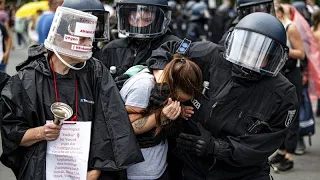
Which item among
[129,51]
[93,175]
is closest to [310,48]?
[129,51]

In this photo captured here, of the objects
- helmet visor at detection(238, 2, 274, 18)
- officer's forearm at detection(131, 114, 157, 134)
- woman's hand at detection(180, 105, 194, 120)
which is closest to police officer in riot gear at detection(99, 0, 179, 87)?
woman's hand at detection(180, 105, 194, 120)

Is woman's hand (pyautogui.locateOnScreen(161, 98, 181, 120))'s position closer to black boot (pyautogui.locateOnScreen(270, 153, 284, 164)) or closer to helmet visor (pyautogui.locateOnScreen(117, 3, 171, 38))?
helmet visor (pyautogui.locateOnScreen(117, 3, 171, 38))

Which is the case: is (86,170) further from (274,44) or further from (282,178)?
(282,178)

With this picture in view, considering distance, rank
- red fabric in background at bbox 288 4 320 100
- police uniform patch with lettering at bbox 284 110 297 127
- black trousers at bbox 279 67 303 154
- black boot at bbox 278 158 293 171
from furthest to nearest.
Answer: red fabric in background at bbox 288 4 320 100 → black boot at bbox 278 158 293 171 → black trousers at bbox 279 67 303 154 → police uniform patch with lettering at bbox 284 110 297 127

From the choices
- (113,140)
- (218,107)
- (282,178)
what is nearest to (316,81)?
(282,178)

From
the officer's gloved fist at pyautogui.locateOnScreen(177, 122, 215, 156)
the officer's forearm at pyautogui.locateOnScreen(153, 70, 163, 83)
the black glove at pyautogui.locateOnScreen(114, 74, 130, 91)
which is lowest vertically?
the officer's gloved fist at pyautogui.locateOnScreen(177, 122, 215, 156)

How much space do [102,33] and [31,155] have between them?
5.43ft

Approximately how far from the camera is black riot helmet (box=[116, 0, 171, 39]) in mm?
4191

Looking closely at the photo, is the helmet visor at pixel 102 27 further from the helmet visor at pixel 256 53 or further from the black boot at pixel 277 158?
the black boot at pixel 277 158

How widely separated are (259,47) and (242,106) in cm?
35

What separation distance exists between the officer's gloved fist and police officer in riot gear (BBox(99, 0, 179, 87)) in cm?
87

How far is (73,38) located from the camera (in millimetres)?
3014

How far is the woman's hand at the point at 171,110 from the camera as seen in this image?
3238 mm

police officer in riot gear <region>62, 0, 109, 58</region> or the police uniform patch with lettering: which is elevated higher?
police officer in riot gear <region>62, 0, 109, 58</region>
